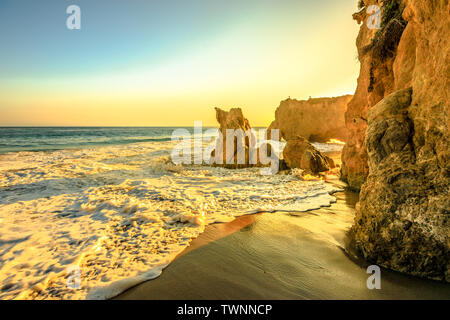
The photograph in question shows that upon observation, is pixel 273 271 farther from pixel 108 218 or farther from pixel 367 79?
pixel 367 79

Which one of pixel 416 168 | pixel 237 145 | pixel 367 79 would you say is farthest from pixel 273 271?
pixel 237 145

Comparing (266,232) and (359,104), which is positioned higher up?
(359,104)

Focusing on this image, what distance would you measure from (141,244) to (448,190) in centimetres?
437

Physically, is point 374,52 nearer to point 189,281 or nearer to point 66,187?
point 189,281

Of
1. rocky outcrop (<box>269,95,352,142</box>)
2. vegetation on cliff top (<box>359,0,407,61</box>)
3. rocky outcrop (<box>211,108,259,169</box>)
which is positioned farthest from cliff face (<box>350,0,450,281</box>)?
rocky outcrop (<box>269,95,352,142</box>)

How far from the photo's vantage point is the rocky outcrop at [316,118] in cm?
2545

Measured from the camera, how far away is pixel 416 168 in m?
2.65

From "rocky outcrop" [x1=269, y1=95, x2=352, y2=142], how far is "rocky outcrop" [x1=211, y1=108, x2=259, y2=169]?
1562 centimetres

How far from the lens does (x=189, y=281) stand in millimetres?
2395

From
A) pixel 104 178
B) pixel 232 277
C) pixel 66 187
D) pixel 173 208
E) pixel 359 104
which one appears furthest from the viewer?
pixel 104 178

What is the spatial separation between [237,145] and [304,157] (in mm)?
3545

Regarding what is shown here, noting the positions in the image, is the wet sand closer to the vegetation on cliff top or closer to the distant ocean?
the vegetation on cliff top

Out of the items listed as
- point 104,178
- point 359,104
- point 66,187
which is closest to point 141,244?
point 66,187

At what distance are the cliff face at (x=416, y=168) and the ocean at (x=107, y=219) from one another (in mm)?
1430
